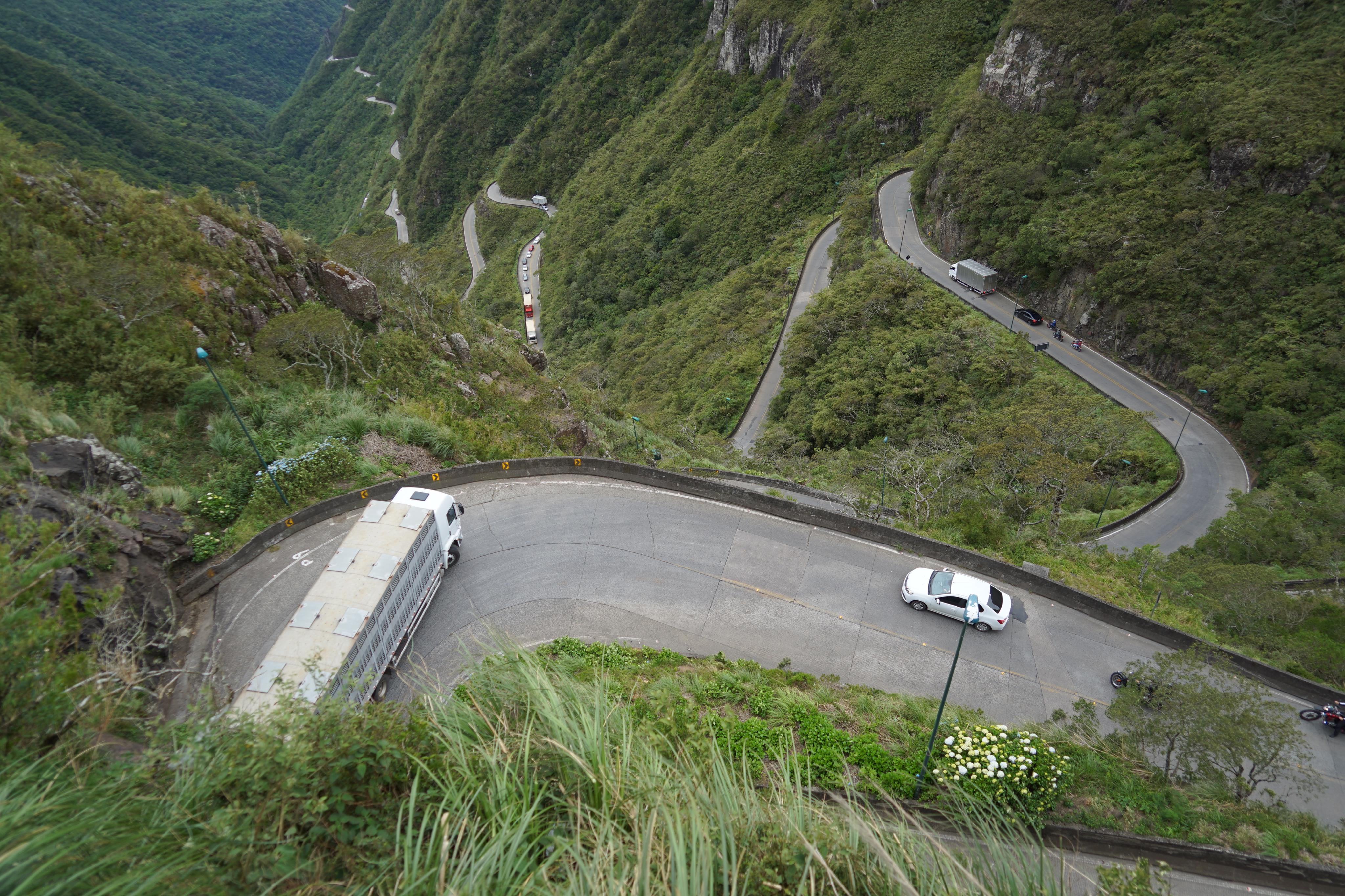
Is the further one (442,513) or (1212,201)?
(1212,201)

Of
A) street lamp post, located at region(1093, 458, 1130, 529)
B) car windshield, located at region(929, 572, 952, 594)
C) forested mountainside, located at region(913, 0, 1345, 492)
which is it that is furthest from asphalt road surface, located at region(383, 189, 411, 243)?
car windshield, located at region(929, 572, 952, 594)

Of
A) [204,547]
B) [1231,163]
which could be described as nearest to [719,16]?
[1231,163]

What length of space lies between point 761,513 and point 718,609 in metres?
4.19

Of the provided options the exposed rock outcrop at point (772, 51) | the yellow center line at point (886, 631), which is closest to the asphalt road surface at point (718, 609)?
the yellow center line at point (886, 631)

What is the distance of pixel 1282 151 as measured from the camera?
111 ft

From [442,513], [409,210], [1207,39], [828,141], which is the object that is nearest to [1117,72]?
[1207,39]

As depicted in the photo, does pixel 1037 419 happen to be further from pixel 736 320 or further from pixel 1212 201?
pixel 736 320

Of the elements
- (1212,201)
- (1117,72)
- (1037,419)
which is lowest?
(1037,419)

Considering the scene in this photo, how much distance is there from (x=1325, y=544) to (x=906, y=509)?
16.6 meters

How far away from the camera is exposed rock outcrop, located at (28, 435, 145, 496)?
13.6 metres

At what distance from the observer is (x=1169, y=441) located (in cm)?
3347

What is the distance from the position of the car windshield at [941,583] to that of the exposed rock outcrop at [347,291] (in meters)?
24.7

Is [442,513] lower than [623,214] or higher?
lower

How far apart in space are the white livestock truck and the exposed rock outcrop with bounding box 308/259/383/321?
13998mm
